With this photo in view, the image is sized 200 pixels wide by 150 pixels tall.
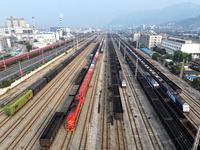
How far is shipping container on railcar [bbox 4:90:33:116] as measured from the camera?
27656 millimetres

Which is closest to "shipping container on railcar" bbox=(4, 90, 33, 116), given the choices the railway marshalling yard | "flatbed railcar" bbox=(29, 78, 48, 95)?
the railway marshalling yard

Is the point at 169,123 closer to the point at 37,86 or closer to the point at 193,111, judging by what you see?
the point at 193,111

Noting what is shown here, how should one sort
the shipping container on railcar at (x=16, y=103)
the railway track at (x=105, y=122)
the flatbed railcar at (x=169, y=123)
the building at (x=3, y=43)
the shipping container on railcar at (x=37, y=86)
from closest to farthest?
the flatbed railcar at (x=169, y=123) < the railway track at (x=105, y=122) < the shipping container on railcar at (x=16, y=103) < the shipping container on railcar at (x=37, y=86) < the building at (x=3, y=43)

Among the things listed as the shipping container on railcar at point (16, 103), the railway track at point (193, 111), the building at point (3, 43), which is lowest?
the railway track at point (193, 111)

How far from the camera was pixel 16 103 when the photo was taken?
2872 centimetres

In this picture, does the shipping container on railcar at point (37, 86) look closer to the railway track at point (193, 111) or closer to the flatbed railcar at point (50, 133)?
the flatbed railcar at point (50, 133)

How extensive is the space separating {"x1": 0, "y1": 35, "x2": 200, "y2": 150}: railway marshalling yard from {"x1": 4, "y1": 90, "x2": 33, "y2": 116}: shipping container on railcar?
1121mm

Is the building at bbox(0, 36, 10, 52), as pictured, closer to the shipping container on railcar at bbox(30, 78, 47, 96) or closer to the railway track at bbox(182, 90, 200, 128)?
the shipping container on railcar at bbox(30, 78, 47, 96)

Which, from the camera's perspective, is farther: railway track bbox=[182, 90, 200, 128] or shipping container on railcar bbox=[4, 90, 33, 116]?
shipping container on railcar bbox=[4, 90, 33, 116]

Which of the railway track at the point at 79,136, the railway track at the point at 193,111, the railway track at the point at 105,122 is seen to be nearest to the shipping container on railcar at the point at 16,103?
the railway track at the point at 79,136

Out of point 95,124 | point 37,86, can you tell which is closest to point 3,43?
point 37,86

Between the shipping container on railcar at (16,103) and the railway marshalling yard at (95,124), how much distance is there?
3.68 feet

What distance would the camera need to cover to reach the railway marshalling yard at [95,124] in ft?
71.6

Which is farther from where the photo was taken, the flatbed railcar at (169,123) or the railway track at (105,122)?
the railway track at (105,122)
